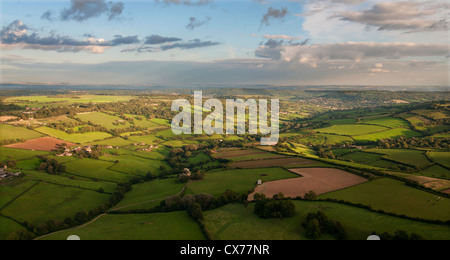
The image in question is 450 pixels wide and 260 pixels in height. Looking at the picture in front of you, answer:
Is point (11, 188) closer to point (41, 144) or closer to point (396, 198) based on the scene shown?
point (41, 144)

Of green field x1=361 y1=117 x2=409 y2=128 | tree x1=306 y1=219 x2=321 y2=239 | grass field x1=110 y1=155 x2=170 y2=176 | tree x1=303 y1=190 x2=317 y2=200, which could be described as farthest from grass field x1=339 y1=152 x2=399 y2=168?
grass field x1=110 y1=155 x2=170 y2=176

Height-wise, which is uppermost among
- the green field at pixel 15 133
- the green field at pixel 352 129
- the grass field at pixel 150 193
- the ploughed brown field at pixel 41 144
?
the green field at pixel 15 133

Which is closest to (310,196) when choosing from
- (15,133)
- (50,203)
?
(50,203)

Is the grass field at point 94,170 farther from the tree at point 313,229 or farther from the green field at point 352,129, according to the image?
the green field at point 352,129

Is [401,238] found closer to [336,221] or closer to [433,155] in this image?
[336,221]

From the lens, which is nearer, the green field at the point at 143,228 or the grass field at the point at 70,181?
the green field at the point at 143,228

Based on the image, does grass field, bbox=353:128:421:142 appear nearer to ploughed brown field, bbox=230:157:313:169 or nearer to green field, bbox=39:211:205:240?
ploughed brown field, bbox=230:157:313:169

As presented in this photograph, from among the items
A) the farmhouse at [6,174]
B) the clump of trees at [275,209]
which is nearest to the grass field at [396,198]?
the clump of trees at [275,209]
